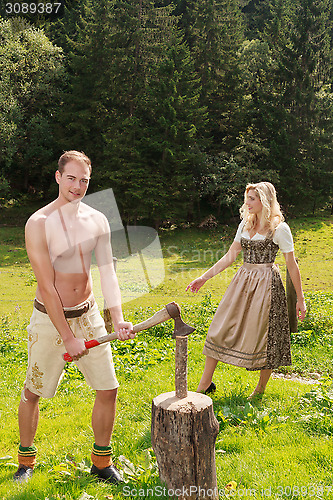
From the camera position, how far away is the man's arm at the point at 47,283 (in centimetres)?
329

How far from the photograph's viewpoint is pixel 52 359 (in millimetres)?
3486

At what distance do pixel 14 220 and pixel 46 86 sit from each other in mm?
8636

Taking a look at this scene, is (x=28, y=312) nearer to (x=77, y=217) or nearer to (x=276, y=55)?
(x=77, y=217)

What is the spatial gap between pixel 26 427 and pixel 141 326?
4.20ft

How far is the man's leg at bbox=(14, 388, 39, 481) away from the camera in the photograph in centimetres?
358

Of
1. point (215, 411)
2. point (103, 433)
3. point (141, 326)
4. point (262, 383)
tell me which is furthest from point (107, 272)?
point (262, 383)

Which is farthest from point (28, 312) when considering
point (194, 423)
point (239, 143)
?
point (239, 143)

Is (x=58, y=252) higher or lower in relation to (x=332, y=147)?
lower

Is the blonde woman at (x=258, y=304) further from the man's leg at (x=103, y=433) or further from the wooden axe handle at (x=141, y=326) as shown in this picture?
the wooden axe handle at (x=141, y=326)

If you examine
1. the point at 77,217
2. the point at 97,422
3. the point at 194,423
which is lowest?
the point at 97,422

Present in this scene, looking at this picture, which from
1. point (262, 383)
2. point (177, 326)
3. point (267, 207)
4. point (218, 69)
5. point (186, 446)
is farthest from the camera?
point (218, 69)

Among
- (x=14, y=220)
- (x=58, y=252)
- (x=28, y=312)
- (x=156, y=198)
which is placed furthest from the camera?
(x=14, y=220)

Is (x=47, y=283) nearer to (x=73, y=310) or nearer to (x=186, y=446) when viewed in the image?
(x=73, y=310)

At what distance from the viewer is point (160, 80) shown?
27.1 meters
